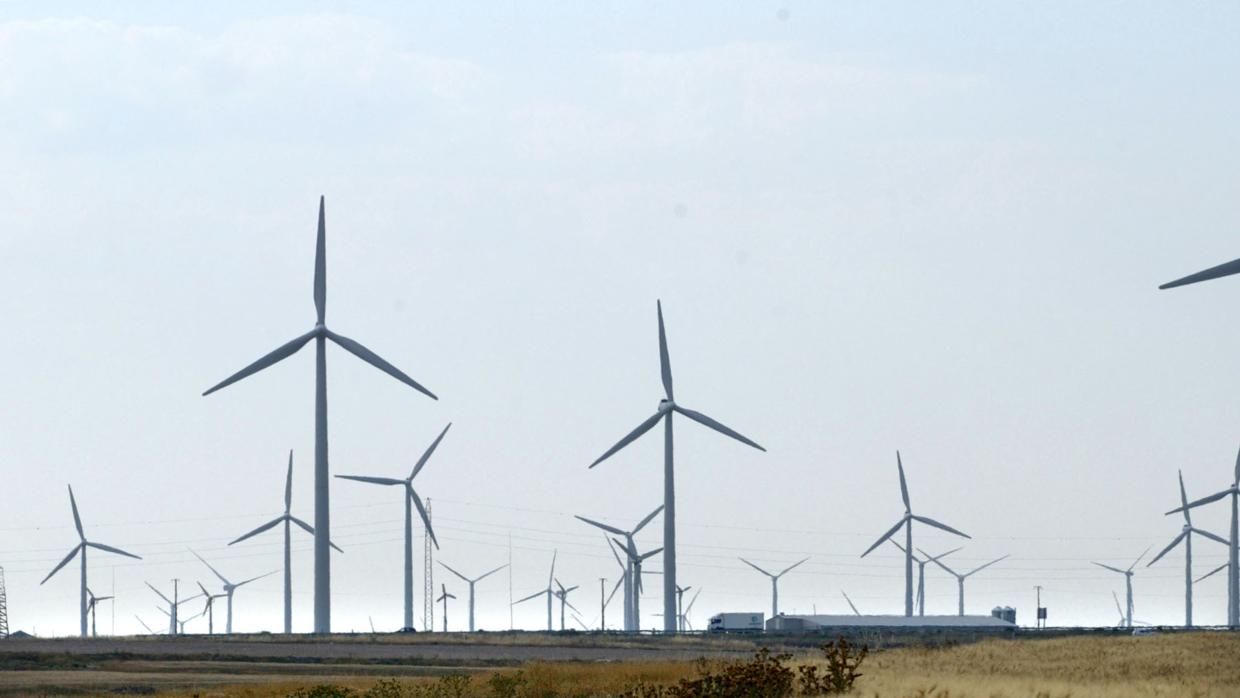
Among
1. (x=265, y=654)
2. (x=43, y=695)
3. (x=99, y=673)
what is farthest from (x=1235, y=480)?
(x=43, y=695)

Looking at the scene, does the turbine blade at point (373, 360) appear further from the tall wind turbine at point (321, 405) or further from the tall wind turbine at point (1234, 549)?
the tall wind turbine at point (1234, 549)

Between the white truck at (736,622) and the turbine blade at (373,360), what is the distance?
52059 mm

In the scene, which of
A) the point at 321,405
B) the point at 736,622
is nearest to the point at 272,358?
the point at 321,405

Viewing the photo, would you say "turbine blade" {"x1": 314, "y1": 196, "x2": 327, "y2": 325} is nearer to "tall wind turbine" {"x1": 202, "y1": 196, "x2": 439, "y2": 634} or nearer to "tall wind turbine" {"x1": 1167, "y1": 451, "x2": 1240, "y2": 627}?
"tall wind turbine" {"x1": 202, "y1": 196, "x2": 439, "y2": 634}

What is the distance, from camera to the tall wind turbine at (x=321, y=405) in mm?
128250

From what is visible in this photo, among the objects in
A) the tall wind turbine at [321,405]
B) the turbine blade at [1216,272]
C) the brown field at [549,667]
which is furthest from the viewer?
the tall wind turbine at [321,405]

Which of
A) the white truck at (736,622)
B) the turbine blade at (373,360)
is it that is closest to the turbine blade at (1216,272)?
the turbine blade at (373,360)

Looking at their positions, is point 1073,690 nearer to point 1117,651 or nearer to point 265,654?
point 1117,651

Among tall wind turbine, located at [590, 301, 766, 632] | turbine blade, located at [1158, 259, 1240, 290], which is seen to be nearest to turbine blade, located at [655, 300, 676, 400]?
tall wind turbine, located at [590, 301, 766, 632]

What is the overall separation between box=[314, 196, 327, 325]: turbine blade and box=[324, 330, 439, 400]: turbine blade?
2334 millimetres

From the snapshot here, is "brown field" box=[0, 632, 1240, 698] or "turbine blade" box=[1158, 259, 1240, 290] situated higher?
"turbine blade" box=[1158, 259, 1240, 290]

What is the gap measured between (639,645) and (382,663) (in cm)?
3179

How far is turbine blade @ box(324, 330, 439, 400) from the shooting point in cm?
12912

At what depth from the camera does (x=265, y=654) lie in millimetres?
97000
